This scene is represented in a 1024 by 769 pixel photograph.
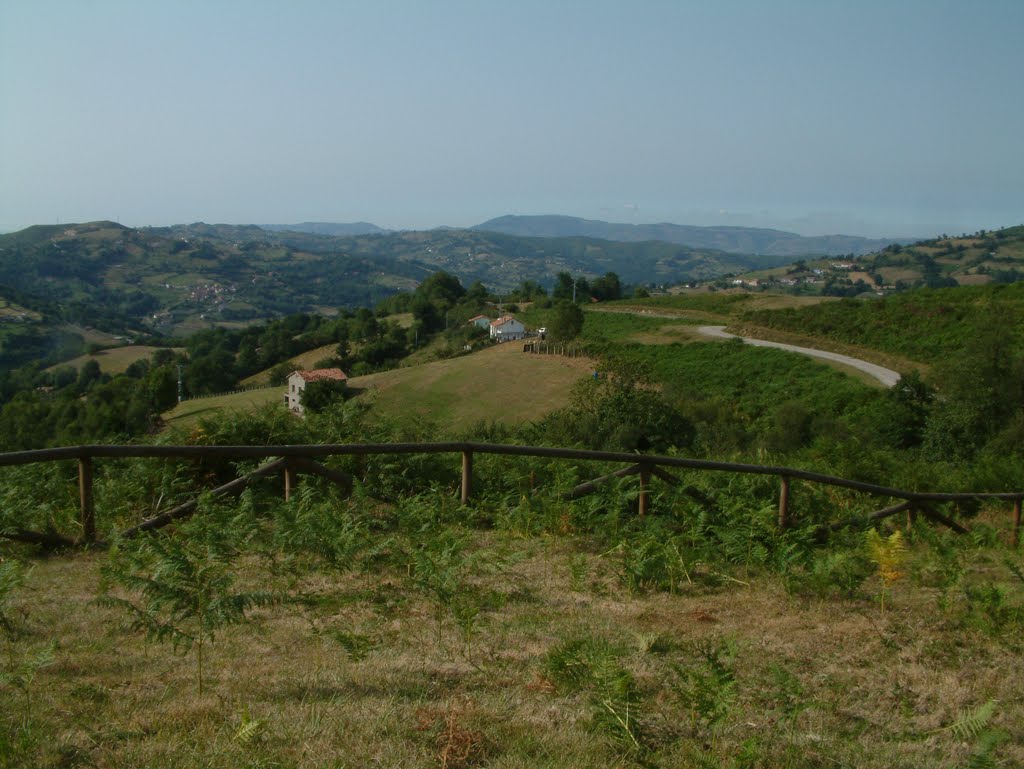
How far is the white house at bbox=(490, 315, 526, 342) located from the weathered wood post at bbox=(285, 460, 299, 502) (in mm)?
78416

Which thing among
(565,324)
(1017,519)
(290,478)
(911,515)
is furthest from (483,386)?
(290,478)

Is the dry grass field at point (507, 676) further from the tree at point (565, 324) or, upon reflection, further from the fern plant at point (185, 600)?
the tree at point (565, 324)

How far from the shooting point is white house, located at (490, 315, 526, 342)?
8757 cm

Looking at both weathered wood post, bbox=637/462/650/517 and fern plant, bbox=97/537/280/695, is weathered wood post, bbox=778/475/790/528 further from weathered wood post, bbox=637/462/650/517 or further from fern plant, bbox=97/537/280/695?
fern plant, bbox=97/537/280/695

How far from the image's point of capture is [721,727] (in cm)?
372

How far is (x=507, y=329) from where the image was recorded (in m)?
89.8

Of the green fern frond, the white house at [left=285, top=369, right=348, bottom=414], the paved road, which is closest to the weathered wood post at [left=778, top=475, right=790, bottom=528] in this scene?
the green fern frond

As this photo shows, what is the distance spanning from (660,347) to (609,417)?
88.6 ft

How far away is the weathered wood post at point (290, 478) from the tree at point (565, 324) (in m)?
56.9

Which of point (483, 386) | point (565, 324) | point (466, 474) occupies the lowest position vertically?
point (483, 386)

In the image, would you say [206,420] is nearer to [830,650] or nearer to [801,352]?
[830,650]

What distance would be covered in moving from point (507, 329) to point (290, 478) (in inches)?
3254

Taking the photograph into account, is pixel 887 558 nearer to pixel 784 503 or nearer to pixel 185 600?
pixel 784 503

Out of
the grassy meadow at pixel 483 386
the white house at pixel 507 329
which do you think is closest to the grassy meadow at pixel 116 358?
the grassy meadow at pixel 483 386
